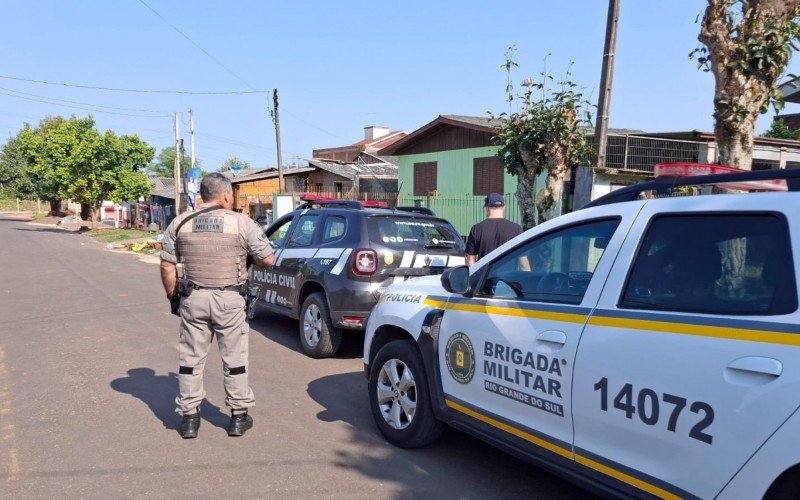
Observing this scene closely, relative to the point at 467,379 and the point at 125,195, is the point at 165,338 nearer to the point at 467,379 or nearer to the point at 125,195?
the point at 467,379

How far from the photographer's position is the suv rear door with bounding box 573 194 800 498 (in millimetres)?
2359

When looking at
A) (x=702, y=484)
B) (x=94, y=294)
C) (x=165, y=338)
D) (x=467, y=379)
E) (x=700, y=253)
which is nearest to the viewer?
(x=702, y=484)

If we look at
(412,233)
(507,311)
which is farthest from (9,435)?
(412,233)

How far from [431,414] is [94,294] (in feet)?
30.5

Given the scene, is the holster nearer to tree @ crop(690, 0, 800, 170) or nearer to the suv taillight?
the suv taillight

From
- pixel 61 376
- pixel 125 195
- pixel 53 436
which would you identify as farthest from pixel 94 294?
pixel 125 195

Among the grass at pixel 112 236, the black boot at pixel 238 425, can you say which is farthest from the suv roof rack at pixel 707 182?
the grass at pixel 112 236

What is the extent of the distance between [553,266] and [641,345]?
917 millimetres

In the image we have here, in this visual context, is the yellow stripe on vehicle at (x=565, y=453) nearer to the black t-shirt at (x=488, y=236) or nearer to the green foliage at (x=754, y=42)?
the black t-shirt at (x=488, y=236)

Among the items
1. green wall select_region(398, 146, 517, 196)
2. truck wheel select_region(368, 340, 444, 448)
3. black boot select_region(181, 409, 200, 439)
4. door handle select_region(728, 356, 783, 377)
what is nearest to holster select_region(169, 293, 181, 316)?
black boot select_region(181, 409, 200, 439)

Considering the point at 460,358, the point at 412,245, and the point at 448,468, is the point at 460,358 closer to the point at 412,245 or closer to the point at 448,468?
the point at 448,468

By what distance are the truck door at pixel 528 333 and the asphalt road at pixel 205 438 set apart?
577mm

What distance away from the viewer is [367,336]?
15.8 feet

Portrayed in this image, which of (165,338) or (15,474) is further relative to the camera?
(165,338)
